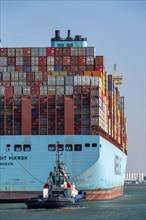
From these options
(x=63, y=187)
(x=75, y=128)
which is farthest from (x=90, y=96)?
(x=63, y=187)

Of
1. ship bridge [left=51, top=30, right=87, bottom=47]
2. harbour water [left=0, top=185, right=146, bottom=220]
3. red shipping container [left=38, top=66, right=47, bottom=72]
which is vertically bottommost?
A: harbour water [left=0, top=185, right=146, bottom=220]

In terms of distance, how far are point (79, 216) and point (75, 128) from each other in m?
19.3

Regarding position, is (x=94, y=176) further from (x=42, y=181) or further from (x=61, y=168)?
(x=61, y=168)

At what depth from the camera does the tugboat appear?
7056cm

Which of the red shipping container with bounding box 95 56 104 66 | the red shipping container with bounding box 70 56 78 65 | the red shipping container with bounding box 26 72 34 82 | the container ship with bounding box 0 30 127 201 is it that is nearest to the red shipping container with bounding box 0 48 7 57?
the container ship with bounding box 0 30 127 201

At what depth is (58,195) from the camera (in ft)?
236

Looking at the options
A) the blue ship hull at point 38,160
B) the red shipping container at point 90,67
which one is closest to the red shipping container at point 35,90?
the blue ship hull at point 38,160

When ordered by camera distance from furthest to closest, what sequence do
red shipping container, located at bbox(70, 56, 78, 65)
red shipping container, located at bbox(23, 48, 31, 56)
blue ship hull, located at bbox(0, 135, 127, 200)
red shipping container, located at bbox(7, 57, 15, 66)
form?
red shipping container, located at bbox(23, 48, 31, 56) → red shipping container, located at bbox(7, 57, 15, 66) → red shipping container, located at bbox(70, 56, 78, 65) → blue ship hull, located at bbox(0, 135, 127, 200)

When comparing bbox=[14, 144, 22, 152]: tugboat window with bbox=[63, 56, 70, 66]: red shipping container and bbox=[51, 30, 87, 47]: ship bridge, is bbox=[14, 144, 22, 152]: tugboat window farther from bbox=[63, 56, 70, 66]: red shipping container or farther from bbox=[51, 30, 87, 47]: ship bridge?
bbox=[51, 30, 87, 47]: ship bridge

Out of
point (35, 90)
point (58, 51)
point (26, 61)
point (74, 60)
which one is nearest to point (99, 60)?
point (74, 60)

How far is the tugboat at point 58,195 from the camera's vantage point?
70.6 meters

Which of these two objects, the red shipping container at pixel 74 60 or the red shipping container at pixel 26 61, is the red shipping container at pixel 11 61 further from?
the red shipping container at pixel 74 60

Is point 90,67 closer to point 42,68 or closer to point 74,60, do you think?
point 74,60

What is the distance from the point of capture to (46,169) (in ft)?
274
